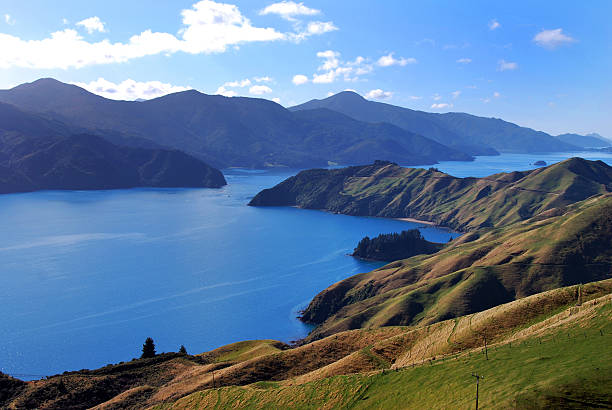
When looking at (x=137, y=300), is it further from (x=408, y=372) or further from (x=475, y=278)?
(x=408, y=372)

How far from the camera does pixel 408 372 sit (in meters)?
42.6

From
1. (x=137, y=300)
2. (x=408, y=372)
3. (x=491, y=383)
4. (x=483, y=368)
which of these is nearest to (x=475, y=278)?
(x=408, y=372)

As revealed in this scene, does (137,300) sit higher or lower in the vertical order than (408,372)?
lower

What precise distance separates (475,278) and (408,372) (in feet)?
246

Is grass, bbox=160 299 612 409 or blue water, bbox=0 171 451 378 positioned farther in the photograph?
blue water, bbox=0 171 451 378

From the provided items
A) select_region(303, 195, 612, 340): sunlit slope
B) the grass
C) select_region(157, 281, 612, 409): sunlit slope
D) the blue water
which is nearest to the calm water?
the blue water

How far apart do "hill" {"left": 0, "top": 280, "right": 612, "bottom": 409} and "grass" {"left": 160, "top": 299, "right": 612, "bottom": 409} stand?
0.10 meters

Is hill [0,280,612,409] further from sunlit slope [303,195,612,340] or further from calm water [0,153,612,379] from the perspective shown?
calm water [0,153,612,379]

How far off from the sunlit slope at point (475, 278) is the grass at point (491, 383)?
57.0 meters

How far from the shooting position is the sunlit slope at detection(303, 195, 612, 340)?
105500mm

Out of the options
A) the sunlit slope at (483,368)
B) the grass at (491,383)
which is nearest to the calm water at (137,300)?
the sunlit slope at (483,368)

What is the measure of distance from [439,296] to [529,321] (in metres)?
60.3

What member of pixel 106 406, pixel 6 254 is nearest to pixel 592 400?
pixel 106 406

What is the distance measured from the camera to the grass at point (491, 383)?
93.3ft
